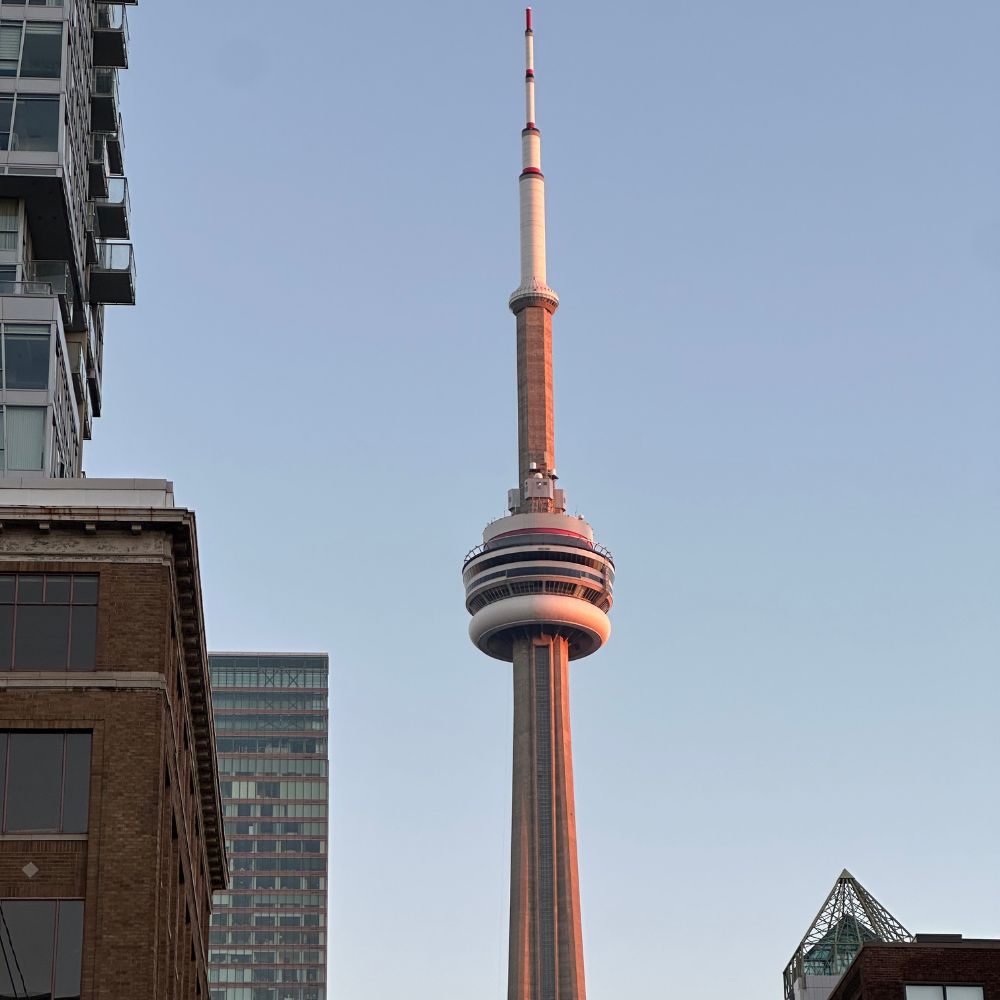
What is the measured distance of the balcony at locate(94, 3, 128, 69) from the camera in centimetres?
11419

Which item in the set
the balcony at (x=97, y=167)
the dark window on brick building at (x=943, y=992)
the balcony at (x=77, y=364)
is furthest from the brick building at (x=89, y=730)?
the balcony at (x=97, y=167)

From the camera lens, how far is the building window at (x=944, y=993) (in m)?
66.2

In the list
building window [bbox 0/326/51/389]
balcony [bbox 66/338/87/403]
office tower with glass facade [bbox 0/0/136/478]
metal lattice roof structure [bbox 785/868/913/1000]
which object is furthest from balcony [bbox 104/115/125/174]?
metal lattice roof structure [bbox 785/868/913/1000]

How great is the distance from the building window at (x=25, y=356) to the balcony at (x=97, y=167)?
23.6m

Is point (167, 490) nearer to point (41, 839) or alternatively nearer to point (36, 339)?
point (41, 839)

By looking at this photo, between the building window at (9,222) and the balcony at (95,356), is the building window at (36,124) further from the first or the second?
the balcony at (95,356)

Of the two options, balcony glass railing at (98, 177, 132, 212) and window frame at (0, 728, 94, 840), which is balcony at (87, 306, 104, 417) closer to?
balcony glass railing at (98, 177, 132, 212)

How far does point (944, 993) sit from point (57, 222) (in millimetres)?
52758

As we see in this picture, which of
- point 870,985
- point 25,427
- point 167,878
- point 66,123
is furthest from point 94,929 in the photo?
point 66,123

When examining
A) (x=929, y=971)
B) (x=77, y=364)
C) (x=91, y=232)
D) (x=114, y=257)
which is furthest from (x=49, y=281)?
(x=929, y=971)

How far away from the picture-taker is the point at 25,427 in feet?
291

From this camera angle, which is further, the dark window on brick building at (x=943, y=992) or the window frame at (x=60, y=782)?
the dark window on brick building at (x=943, y=992)

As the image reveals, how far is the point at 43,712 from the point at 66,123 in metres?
49.6

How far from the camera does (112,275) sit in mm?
114375
